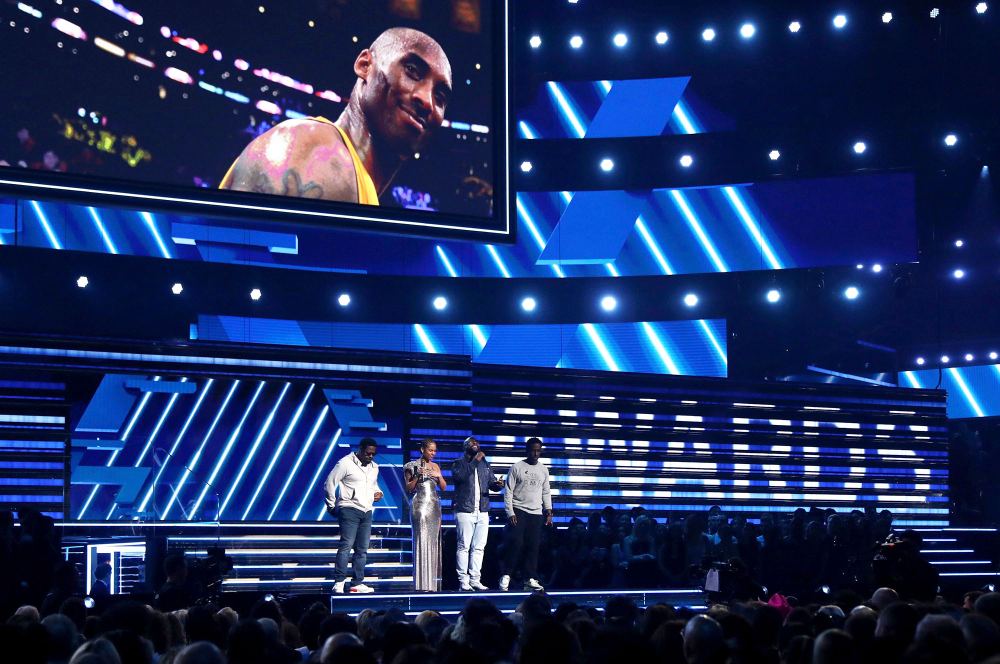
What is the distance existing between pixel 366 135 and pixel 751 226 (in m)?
9.83

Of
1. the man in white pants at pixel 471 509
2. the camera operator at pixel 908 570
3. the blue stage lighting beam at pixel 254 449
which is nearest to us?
the camera operator at pixel 908 570

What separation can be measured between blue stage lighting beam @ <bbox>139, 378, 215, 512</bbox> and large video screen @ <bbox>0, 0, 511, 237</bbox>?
2554 mm

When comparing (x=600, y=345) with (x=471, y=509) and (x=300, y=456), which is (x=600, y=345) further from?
(x=471, y=509)

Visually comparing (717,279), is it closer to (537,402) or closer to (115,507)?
(537,402)

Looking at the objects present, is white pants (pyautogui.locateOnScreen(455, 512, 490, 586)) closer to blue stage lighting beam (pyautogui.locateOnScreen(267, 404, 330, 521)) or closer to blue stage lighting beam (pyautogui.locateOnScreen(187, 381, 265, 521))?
blue stage lighting beam (pyautogui.locateOnScreen(267, 404, 330, 521))

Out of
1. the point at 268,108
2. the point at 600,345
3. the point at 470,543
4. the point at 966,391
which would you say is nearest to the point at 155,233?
the point at 268,108

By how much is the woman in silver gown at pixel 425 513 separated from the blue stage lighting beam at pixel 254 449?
3.02m

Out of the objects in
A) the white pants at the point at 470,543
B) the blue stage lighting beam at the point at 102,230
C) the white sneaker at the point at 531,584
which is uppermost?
the blue stage lighting beam at the point at 102,230

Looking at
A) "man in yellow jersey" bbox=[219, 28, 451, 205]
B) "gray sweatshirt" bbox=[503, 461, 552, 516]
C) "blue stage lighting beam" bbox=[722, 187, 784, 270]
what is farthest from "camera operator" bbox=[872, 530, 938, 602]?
"blue stage lighting beam" bbox=[722, 187, 784, 270]

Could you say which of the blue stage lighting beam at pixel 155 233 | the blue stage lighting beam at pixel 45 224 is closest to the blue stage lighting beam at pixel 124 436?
the blue stage lighting beam at pixel 45 224

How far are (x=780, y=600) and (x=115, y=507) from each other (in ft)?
25.7

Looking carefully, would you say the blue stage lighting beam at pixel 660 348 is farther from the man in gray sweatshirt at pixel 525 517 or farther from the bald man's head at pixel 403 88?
the man in gray sweatshirt at pixel 525 517

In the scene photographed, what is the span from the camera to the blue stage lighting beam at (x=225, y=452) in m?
14.8

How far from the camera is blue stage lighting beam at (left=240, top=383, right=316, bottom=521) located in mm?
15383
